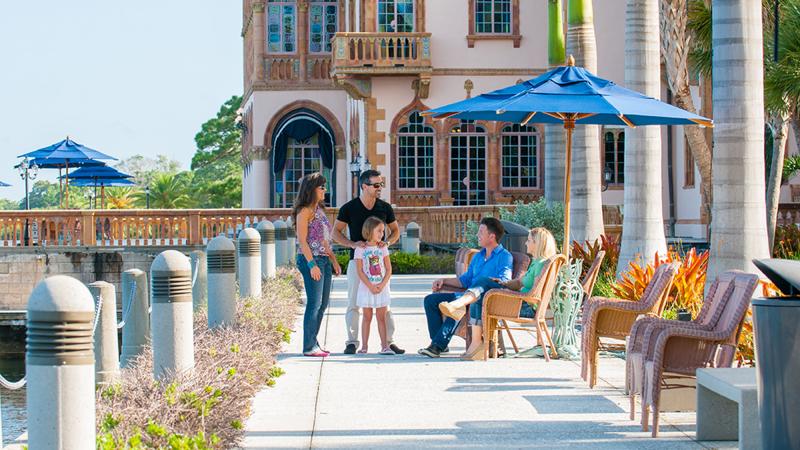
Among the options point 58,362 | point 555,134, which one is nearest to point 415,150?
point 555,134

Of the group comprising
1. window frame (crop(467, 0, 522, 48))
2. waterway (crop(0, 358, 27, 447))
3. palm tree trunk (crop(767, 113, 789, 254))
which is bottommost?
waterway (crop(0, 358, 27, 447))

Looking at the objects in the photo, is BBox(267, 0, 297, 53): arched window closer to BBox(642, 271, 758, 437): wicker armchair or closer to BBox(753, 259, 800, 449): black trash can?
BBox(642, 271, 758, 437): wicker armchair

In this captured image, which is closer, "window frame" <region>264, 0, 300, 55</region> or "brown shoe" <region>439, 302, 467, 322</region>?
"brown shoe" <region>439, 302, 467, 322</region>

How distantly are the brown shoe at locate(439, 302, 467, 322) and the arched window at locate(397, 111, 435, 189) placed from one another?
26.5m

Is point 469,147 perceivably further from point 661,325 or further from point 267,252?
point 661,325

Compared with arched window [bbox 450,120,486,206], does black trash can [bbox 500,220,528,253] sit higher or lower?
lower

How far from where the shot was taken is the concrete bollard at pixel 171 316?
8.75 metres

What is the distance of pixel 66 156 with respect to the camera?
4116cm

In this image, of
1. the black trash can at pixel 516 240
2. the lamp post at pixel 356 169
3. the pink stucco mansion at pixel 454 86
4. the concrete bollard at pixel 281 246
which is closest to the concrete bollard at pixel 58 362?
the black trash can at pixel 516 240

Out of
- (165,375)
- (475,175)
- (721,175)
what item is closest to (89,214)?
(475,175)

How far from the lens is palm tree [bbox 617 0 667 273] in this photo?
1711 cm

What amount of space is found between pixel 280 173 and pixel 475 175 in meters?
9.54

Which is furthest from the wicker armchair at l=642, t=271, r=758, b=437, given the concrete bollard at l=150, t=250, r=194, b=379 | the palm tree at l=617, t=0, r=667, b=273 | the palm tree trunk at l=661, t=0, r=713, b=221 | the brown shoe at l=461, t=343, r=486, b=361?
the palm tree trunk at l=661, t=0, r=713, b=221

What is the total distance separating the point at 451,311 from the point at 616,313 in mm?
2058
